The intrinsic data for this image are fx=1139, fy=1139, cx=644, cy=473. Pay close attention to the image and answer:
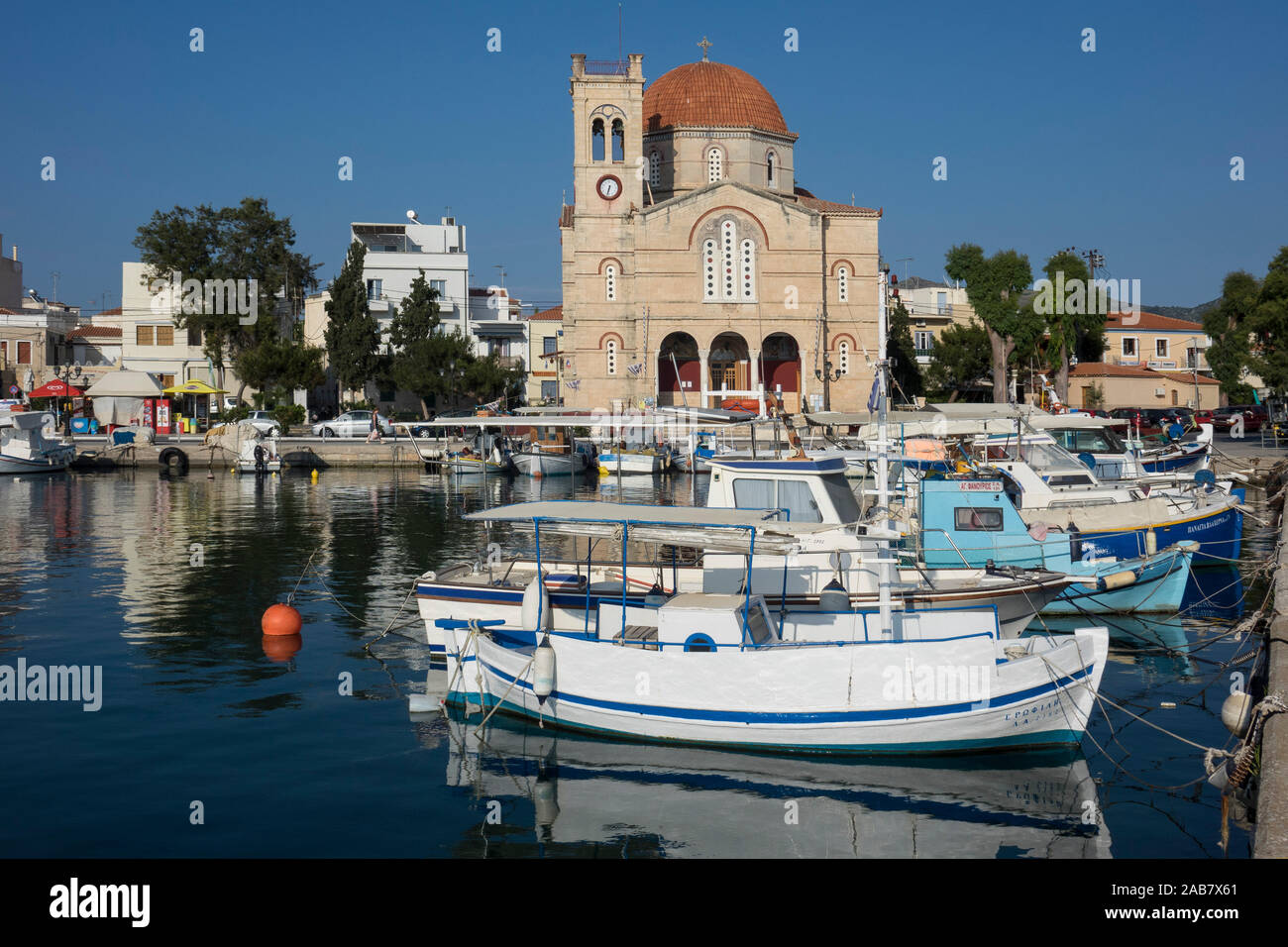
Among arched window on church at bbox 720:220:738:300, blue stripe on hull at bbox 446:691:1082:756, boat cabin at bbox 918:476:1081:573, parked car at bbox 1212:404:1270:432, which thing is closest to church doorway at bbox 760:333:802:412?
arched window on church at bbox 720:220:738:300

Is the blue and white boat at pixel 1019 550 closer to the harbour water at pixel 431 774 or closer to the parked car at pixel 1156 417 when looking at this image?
the harbour water at pixel 431 774

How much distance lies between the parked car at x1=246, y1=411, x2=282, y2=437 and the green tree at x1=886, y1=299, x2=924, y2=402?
34.3m

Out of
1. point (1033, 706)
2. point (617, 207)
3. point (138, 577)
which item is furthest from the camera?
point (617, 207)

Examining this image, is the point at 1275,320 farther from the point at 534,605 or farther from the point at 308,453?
the point at 308,453

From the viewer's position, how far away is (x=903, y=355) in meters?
68.4

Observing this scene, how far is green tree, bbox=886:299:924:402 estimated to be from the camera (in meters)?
67.6

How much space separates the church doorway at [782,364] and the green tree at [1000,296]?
1040 centimetres

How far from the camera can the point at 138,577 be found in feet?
77.3

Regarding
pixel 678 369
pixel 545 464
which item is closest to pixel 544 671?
pixel 545 464

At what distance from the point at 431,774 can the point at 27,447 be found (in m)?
43.7

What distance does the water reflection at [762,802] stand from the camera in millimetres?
10380

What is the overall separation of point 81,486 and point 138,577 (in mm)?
23748

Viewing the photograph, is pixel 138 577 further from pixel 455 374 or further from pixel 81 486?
pixel 455 374
